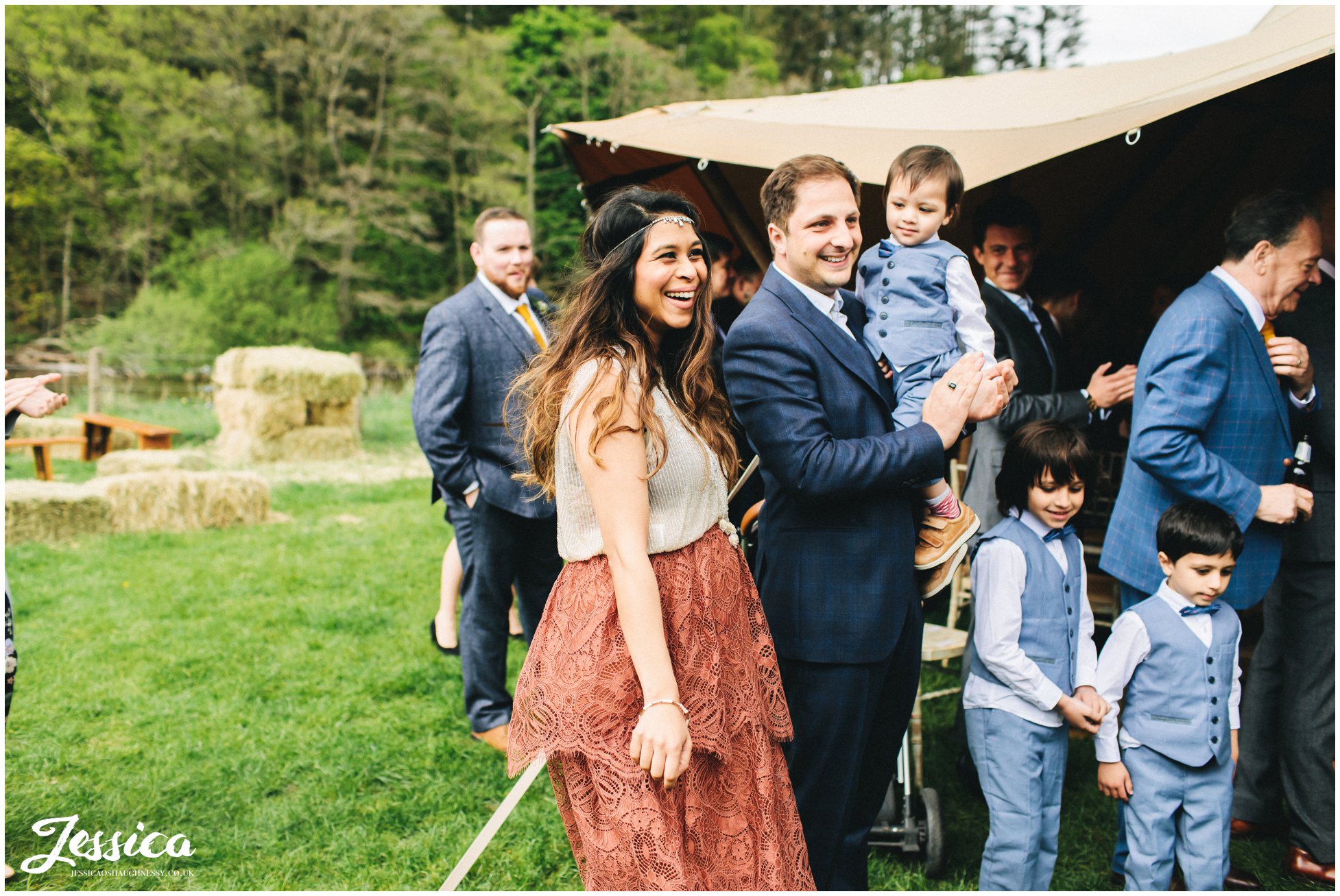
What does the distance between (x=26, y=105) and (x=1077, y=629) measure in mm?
34877

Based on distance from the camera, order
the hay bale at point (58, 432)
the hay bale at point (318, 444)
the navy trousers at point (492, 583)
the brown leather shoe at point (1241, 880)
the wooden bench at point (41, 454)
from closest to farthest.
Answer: the brown leather shoe at point (1241, 880)
the navy trousers at point (492, 583)
the wooden bench at point (41, 454)
the hay bale at point (58, 432)
the hay bale at point (318, 444)

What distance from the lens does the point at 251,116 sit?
30078 millimetres

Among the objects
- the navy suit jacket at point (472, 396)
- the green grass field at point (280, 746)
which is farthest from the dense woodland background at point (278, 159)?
the navy suit jacket at point (472, 396)

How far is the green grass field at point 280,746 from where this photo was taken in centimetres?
325

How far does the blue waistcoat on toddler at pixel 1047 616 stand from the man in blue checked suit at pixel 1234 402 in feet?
1.09

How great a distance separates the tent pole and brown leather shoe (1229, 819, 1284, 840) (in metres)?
3.40

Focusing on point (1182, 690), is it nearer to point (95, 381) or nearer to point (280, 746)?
point (280, 746)

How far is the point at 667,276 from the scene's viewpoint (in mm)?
2057

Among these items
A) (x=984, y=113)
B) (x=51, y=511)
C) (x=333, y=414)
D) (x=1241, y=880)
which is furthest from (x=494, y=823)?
(x=333, y=414)

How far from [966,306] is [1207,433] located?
990mm

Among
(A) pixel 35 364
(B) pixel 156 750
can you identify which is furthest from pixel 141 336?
(B) pixel 156 750

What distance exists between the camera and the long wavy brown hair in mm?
2014

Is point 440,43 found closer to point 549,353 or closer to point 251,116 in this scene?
point 251,116

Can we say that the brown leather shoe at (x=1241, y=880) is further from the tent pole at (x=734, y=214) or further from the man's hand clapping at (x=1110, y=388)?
the tent pole at (x=734, y=214)
